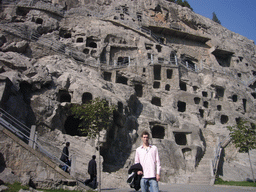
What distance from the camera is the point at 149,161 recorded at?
4.73 m

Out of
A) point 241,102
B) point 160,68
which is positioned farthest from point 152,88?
point 241,102

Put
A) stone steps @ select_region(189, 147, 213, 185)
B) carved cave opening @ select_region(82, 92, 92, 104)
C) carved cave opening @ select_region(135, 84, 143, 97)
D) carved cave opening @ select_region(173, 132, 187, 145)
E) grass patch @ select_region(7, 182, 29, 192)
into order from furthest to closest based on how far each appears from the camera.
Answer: carved cave opening @ select_region(135, 84, 143, 97) < carved cave opening @ select_region(173, 132, 187, 145) < carved cave opening @ select_region(82, 92, 92, 104) < stone steps @ select_region(189, 147, 213, 185) < grass patch @ select_region(7, 182, 29, 192)

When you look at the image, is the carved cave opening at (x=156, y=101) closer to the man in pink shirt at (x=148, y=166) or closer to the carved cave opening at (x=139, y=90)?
the carved cave opening at (x=139, y=90)

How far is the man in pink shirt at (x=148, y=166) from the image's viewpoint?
4578 mm

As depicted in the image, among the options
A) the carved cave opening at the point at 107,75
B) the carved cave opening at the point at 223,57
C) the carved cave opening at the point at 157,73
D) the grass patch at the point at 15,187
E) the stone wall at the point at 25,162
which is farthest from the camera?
the carved cave opening at the point at 223,57

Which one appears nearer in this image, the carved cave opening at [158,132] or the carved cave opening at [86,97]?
the carved cave opening at [86,97]

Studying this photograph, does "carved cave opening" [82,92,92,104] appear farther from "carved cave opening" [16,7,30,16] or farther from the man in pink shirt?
"carved cave opening" [16,7,30,16]

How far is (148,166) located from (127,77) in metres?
22.9

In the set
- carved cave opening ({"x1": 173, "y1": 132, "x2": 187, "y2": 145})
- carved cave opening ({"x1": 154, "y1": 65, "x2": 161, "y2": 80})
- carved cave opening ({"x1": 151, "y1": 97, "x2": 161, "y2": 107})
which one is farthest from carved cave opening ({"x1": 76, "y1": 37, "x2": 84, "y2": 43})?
carved cave opening ({"x1": 173, "y1": 132, "x2": 187, "y2": 145})

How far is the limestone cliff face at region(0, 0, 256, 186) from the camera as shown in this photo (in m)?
16.9

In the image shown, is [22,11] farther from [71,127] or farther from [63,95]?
[71,127]

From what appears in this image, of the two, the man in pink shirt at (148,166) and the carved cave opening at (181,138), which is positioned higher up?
the carved cave opening at (181,138)

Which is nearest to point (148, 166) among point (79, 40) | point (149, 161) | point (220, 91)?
point (149, 161)

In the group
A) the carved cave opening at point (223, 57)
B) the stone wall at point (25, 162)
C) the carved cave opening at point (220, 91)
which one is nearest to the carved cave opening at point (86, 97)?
the stone wall at point (25, 162)
